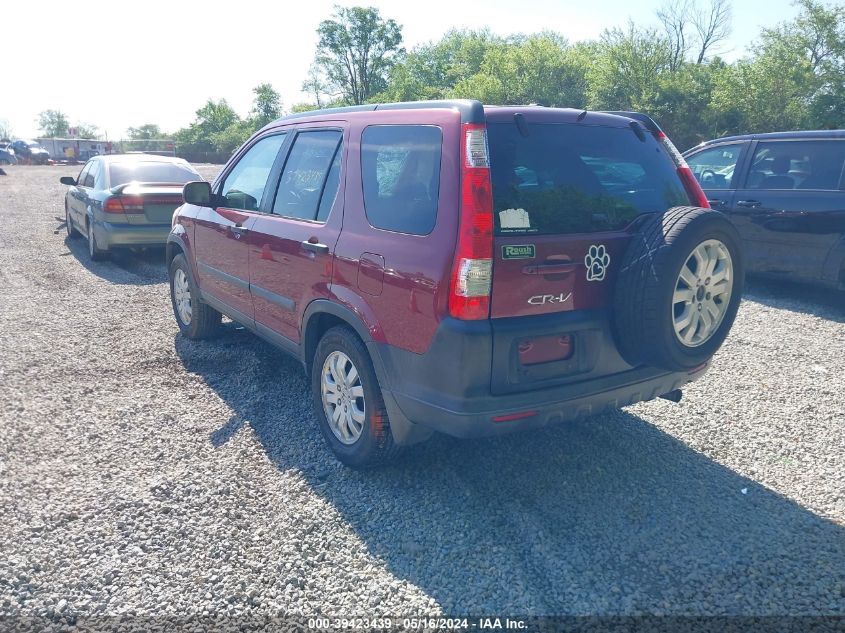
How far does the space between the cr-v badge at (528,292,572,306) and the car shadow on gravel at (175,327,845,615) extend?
1080 mm

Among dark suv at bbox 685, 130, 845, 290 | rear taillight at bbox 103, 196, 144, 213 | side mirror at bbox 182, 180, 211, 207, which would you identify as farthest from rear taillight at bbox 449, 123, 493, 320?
rear taillight at bbox 103, 196, 144, 213

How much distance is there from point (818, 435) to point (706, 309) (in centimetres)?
166

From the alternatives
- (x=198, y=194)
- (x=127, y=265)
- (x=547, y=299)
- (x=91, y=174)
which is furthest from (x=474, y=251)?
(x=91, y=174)

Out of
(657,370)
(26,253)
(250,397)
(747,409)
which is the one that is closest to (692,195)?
(657,370)

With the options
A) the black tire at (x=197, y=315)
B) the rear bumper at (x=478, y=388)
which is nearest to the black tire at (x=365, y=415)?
the rear bumper at (x=478, y=388)

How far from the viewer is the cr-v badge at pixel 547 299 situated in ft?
9.89

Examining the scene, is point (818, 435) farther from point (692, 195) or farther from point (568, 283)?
point (568, 283)

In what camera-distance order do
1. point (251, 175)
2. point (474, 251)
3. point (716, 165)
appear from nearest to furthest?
point (474, 251) → point (251, 175) → point (716, 165)

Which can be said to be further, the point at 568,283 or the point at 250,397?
the point at 250,397

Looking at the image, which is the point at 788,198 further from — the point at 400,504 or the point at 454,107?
the point at 400,504

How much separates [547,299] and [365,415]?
3.80 ft

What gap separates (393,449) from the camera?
3.58 m

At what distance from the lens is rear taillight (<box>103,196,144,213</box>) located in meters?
9.25

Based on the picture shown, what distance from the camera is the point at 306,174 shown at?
13.6ft
